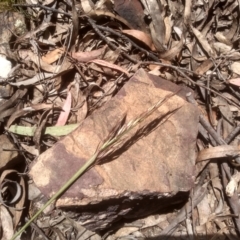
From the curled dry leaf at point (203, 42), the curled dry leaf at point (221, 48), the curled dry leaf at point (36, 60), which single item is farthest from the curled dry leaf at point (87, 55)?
the curled dry leaf at point (221, 48)

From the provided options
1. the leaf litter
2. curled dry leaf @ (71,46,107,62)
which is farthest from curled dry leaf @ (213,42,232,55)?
curled dry leaf @ (71,46,107,62)

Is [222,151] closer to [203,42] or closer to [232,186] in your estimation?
[232,186]

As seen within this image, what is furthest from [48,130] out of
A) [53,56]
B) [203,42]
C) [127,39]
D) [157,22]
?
[203,42]

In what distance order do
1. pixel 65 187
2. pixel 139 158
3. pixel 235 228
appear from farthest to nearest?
pixel 235 228 < pixel 139 158 < pixel 65 187

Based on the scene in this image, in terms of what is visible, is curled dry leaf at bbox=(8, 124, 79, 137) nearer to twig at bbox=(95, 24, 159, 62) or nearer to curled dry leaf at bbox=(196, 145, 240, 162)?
twig at bbox=(95, 24, 159, 62)

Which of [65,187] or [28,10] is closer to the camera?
[65,187]

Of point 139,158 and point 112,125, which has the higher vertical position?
point 112,125

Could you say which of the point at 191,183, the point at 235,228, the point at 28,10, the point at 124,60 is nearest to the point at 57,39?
the point at 28,10

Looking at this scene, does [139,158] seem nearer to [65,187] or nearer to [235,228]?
[65,187]
